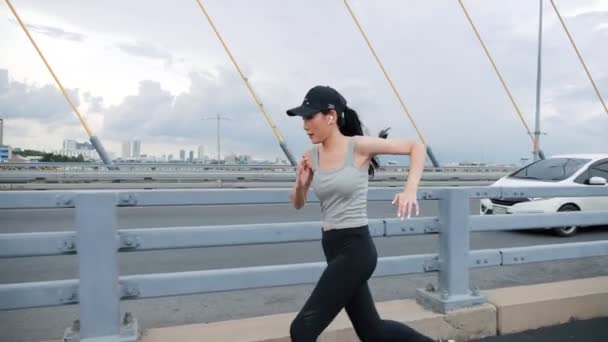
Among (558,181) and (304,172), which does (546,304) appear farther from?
(558,181)

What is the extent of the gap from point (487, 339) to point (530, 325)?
450 mm

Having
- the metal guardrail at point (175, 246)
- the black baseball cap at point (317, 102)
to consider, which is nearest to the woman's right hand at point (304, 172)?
the black baseball cap at point (317, 102)

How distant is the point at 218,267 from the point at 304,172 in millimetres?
3949

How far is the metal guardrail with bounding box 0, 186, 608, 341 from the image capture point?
2781 millimetres

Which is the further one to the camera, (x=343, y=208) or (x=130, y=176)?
(x=130, y=176)

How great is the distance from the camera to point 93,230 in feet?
9.10

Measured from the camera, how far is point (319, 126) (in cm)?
252

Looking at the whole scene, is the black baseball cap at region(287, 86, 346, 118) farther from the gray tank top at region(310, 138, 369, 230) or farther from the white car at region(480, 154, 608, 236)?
the white car at region(480, 154, 608, 236)

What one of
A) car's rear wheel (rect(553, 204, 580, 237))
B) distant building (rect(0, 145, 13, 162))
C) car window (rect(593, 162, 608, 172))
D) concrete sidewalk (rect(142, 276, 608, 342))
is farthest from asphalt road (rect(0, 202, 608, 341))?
distant building (rect(0, 145, 13, 162))

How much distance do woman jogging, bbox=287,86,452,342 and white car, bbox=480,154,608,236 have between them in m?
7.01

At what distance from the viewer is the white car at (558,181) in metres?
9.19

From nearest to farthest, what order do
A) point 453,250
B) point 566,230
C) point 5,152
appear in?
point 453,250 < point 566,230 < point 5,152

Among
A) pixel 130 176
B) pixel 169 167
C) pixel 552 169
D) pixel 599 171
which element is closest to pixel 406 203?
pixel 552 169

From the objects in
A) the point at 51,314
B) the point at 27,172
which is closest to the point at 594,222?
the point at 51,314
